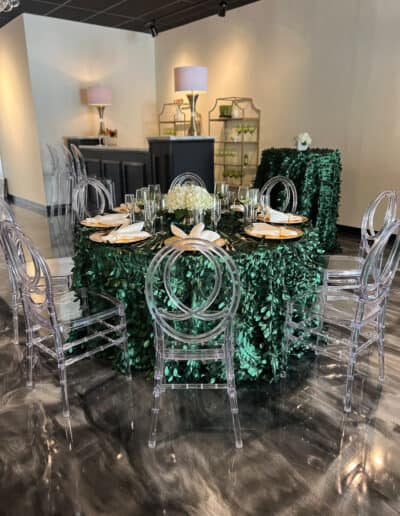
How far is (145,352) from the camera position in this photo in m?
2.17

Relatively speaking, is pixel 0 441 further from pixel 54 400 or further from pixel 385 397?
pixel 385 397

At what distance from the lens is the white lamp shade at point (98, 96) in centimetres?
611

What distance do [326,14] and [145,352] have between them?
181 inches

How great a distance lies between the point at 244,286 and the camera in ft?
6.31

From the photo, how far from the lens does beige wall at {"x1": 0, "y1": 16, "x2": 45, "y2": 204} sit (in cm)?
593

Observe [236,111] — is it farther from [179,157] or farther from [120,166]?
[120,166]

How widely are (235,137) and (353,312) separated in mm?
4437

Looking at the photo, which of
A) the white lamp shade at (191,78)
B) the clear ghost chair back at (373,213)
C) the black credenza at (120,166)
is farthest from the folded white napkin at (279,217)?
the white lamp shade at (191,78)

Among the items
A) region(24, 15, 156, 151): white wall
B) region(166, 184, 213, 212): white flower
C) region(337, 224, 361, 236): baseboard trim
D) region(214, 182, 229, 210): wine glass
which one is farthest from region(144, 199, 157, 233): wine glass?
region(24, 15, 156, 151): white wall

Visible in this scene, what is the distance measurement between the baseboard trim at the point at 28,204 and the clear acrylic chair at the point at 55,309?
473 centimetres

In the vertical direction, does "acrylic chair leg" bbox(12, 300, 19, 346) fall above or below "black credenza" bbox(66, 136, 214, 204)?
below

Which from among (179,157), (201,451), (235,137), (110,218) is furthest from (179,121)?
(201,451)

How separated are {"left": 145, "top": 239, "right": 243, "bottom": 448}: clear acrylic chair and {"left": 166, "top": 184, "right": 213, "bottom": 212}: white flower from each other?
511mm

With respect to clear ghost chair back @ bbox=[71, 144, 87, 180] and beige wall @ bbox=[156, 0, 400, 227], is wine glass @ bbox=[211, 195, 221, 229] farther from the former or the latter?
clear ghost chair back @ bbox=[71, 144, 87, 180]
